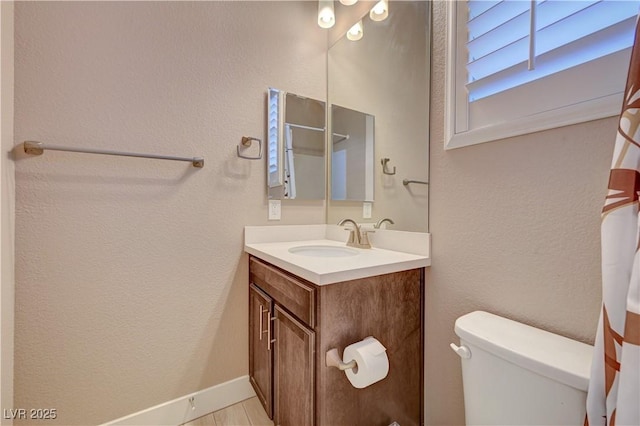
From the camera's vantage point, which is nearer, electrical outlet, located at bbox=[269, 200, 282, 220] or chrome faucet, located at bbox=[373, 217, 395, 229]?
chrome faucet, located at bbox=[373, 217, 395, 229]

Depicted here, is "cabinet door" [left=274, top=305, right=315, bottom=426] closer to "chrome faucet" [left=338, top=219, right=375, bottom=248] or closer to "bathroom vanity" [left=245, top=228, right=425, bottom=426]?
"bathroom vanity" [left=245, top=228, right=425, bottom=426]

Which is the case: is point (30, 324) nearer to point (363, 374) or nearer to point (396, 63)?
point (363, 374)

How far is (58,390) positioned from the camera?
3.62 ft

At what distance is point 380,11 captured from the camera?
1.41 metres

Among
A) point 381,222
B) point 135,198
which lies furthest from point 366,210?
point 135,198

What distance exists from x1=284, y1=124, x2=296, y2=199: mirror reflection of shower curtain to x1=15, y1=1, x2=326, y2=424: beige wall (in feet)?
0.51

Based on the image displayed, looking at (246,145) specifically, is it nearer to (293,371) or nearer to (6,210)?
(6,210)

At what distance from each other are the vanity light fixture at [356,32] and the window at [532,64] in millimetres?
657

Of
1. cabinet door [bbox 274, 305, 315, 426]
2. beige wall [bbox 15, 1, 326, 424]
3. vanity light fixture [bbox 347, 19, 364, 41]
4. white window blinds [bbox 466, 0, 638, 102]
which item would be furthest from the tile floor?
vanity light fixture [bbox 347, 19, 364, 41]

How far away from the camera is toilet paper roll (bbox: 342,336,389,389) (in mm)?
818

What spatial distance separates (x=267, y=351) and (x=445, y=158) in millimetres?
1171

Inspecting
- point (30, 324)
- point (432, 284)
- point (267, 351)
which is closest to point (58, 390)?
point (30, 324)

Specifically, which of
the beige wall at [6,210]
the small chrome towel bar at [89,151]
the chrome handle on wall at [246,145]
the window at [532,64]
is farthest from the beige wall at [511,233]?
the beige wall at [6,210]

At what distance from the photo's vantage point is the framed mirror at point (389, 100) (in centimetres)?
117
